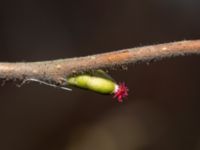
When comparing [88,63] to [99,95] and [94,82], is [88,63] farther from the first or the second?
[99,95]

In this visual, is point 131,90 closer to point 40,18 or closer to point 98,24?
point 98,24

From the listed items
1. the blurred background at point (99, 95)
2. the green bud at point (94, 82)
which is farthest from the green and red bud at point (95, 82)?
the blurred background at point (99, 95)

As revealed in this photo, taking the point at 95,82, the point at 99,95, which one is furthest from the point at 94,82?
the point at 99,95

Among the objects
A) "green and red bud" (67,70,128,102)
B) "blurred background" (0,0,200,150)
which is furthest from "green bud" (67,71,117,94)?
"blurred background" (0,0,200,150)

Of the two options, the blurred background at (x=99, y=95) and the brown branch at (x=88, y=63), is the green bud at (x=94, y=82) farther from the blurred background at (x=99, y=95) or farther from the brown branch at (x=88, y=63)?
the blurred background at (x=99, y=95)

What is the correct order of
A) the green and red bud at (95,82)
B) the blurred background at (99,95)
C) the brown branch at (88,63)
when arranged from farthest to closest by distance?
the blurred background at (99,95), the green and red bud at (95,82), the brown branch at (88,63)

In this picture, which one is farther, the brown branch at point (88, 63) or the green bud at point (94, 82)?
the green bud at point (94, 82)
